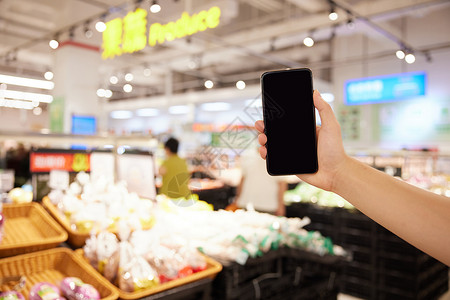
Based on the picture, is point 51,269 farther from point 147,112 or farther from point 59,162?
point 147,112

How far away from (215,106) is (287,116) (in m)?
13.1

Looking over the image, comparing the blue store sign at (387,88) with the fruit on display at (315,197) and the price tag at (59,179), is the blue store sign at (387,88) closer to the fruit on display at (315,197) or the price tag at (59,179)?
the fruit on display at (315,197)

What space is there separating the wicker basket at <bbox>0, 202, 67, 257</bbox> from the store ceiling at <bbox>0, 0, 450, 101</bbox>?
3.77 metres

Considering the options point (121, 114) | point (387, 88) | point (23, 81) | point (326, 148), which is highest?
point (23, 81)

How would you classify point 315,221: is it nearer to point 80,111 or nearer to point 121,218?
point 121,218

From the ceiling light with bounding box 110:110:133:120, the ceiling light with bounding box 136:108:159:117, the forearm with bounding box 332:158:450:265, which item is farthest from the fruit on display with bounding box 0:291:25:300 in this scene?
the ceiling light with bounding box 110:110:133:120

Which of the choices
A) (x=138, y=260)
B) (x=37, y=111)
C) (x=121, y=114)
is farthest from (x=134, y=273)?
(x=37, y=111)

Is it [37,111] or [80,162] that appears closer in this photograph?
[80,162]

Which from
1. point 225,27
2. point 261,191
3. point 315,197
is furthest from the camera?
point 225,27

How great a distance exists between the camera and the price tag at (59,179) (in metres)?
2.35

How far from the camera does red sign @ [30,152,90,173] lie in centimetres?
229

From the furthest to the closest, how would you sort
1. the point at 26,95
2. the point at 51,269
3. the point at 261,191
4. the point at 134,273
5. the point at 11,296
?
the point at 26,95, the point at 261,191, the point at 51,269, the point at 134,273, the point at 11,296

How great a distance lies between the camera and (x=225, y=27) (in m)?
10.2

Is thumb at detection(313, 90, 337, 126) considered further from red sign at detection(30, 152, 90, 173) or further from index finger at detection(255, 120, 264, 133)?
red sign at detection(30, 152, 90, 173)
